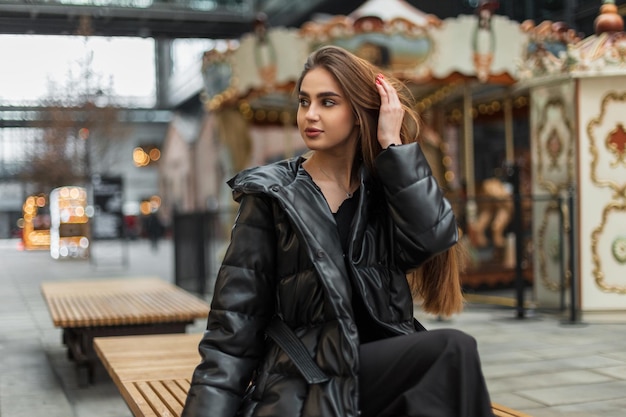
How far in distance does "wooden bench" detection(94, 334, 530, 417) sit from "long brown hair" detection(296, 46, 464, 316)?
49cm

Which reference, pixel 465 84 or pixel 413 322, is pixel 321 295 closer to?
pixel 413 322

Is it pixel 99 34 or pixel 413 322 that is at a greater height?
pixel 99 34

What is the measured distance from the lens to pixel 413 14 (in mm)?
14898

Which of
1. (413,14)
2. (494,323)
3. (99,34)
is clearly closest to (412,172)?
(494,323)

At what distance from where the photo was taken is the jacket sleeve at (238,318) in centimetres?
250

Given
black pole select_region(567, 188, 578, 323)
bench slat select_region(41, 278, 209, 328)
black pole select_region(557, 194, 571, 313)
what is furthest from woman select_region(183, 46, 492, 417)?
black pole select_region(557, 194, 571, 313)

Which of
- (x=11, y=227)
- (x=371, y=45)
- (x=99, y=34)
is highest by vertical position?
(x=99, y=34)

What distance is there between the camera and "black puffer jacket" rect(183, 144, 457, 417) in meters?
2.47

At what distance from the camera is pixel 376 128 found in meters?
2.83

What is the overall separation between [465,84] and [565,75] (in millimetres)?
5679

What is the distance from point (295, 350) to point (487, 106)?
48.2 ft

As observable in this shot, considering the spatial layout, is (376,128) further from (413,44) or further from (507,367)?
(413,44)

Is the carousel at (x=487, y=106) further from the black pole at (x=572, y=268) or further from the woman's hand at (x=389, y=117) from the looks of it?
the woman's hand at (x=389, y=117)

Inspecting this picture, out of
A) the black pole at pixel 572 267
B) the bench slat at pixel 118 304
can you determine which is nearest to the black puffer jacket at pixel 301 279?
the bench slat at pixel 118 304
